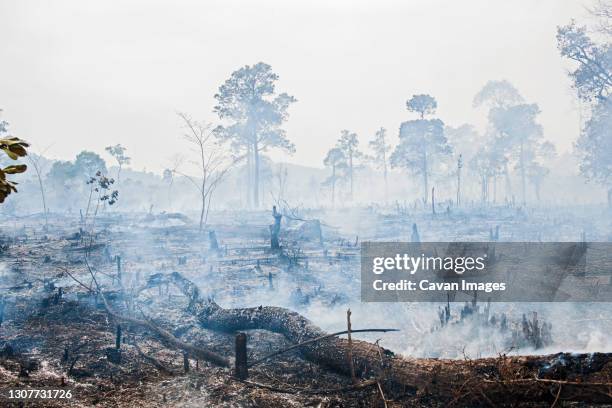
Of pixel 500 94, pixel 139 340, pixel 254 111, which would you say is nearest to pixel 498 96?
pixel 500 94

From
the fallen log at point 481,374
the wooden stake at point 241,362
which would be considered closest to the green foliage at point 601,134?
the fallen log at point 481,374

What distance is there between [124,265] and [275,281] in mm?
6130

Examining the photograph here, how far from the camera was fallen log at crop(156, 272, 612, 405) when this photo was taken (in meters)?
4.64

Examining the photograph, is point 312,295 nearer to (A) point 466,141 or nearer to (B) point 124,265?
(B) point 124,265

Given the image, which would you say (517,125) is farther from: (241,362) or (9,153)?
(9,153)

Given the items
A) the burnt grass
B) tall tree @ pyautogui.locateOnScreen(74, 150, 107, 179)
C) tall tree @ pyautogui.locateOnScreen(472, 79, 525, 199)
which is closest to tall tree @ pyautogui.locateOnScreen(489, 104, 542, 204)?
tall tree @ pyautogui.locateOnScreen(472, 79, 525, 199)

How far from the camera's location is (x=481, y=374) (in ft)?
17.2

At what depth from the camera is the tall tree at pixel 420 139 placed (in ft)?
140

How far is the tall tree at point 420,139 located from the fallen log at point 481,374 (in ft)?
121

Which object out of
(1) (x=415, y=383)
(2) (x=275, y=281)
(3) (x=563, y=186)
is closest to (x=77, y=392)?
(1) (x=415, y=383)

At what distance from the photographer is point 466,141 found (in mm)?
67562

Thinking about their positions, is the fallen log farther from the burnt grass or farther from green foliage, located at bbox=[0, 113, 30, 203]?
green foliage, located at bbox=[0, 113, 30, 203]

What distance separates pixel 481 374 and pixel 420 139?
40594mm

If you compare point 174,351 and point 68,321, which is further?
point 68,321
